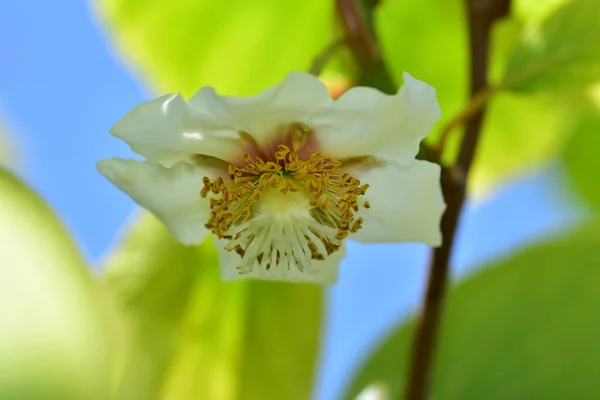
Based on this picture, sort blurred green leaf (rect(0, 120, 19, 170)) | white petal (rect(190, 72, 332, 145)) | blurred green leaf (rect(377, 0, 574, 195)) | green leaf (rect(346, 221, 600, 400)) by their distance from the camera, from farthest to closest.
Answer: blurred green leaf (rect(0, 120, 19, 170)) → blurred green leaf (rect(377, 0, 574, 195)) → green leaf (rect(346, 221, 600, 400)) → white petal (rect(190, 72, 332, 145))

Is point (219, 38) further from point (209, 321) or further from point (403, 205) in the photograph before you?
point (403, 205)

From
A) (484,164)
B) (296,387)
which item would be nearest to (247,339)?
(296,387)

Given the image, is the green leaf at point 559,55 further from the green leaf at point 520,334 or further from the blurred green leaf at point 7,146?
the blurred green leaf at point 7,146

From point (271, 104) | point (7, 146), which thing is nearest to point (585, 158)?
point (271, 104)

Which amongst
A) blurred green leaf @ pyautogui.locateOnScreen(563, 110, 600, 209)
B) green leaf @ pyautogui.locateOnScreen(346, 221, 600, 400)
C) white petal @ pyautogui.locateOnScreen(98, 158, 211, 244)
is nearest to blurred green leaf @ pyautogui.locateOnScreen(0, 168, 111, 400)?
white petal @ pyautogui.locateOnScreen(98, 158, 211, 244)

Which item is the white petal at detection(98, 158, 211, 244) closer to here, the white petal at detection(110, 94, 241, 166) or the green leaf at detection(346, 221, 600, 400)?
the white petal at detection(110, 94, 241, 166)

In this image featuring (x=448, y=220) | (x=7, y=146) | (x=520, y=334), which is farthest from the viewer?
(x=7, y=146)

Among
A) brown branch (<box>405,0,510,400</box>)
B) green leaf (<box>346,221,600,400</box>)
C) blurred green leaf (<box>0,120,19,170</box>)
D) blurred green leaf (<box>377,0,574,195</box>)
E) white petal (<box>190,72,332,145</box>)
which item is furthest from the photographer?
blurred green leaf (<box>0,120,19,170</box>)
